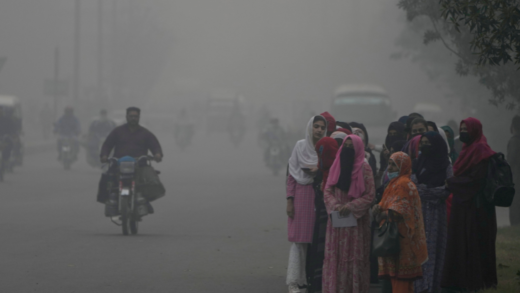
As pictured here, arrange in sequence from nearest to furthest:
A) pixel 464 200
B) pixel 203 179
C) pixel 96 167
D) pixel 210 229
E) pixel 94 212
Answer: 1. pixel 464 200
2. pixel 210 229
3. pixel 94 212
4. pixel 203 179
5. pixel 96 167

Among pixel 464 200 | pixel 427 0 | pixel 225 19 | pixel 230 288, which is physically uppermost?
pixel 225 19

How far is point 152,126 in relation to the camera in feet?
165

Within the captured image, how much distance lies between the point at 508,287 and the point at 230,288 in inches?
92.9

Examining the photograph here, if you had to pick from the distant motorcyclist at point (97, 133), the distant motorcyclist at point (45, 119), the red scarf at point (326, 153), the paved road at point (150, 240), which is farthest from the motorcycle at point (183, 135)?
the red scarf at point (326, 153)

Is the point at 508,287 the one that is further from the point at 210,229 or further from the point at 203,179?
the point at 203,179

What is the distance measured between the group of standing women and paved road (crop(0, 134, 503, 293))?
36.7 inches

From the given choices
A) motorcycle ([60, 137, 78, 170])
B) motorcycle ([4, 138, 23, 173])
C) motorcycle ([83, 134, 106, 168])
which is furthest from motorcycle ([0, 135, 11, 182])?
motorcycle ([60, 137, 78, 170])

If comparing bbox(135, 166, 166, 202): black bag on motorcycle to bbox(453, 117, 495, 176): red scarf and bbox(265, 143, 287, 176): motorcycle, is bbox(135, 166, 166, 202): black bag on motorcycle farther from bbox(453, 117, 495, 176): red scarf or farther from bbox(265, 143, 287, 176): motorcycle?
bbox(265, 143, 287, 176): motorcycle

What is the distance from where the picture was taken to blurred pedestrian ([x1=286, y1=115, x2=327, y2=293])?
6.94 meters

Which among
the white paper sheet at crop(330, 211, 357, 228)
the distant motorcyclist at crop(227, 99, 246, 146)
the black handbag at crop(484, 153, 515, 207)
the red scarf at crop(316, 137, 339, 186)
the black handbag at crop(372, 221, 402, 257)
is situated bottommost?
the black handbag at crop(372, 221, 402, 257)

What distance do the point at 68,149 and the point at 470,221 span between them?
696 inches

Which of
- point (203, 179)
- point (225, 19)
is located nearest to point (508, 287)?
point (203, 179)

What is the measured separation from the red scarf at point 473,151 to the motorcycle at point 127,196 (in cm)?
518

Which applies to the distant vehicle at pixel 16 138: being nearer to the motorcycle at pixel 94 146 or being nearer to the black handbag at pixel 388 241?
the motorcycle at pixel 94 146
